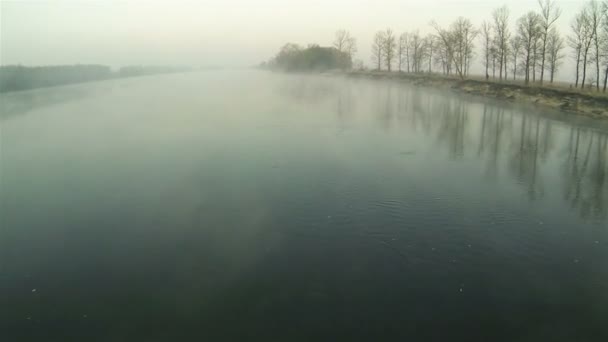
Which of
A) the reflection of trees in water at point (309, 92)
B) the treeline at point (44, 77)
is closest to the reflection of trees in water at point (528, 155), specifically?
the reflection of trees in water at point (309, 92)

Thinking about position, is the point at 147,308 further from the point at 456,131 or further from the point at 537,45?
the point at 537,45

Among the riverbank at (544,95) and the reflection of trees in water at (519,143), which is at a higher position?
the riverbank at (544,95)

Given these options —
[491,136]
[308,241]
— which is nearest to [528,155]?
Answer: [491,136]

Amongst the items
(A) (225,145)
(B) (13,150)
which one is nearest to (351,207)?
(A) (225,145)

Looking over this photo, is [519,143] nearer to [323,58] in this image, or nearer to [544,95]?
[544,95]

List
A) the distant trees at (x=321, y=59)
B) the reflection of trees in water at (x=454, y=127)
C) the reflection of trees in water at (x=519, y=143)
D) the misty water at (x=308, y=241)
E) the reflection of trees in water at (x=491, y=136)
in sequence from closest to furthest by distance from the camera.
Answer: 1. the misty water at (x=308, y=241)
2. the reflection of trees in water at (x=519, y=143)
3. the reflection of trees in water at (x=491, y=136)
4. the reflection of trees in water at (x=454, y=127)
5. the distant trees at (x=321, y=59)

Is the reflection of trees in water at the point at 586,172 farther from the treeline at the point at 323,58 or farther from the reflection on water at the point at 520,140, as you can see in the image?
the treeline at the point at 323,58

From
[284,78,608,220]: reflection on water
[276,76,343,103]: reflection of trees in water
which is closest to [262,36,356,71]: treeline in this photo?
[276,76,343,103]: reflection of trees in water
